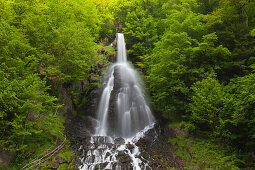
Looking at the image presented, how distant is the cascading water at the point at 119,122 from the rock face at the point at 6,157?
4.55 meters

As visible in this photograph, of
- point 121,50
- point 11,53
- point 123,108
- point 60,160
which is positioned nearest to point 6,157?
point 60,160

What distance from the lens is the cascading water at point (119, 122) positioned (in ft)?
42.4

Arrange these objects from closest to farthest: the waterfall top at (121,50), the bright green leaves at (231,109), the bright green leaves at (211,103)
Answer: the bright green leaves at (231,109), the bright green leaves at (211,103), the waterfall top at (121,50)

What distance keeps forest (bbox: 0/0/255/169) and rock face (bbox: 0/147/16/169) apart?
7 cm

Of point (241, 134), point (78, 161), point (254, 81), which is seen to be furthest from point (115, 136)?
point (254, 81)

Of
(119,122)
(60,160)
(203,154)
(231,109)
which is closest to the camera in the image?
(60,160)

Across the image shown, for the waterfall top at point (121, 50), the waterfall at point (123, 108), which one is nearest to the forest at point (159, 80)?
the waterfall at point (123, 108)

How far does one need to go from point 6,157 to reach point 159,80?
44.9ft

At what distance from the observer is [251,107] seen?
1045 centimetres

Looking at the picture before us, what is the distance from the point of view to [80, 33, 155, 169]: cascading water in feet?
42.4

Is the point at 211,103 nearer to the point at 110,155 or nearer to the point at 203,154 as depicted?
the point at 203,154

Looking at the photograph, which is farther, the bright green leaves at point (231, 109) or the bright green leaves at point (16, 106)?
the bright green leaves at point (231, 109)

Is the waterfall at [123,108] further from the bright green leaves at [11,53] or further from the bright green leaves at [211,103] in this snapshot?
the bright green leaves at [11,53]

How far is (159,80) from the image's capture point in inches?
670
